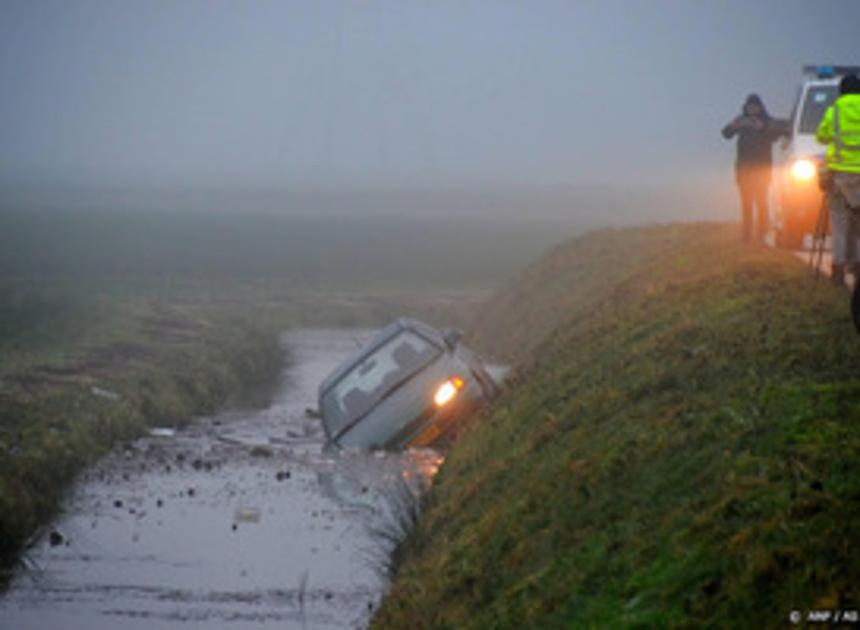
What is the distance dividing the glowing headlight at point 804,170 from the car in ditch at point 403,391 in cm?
453

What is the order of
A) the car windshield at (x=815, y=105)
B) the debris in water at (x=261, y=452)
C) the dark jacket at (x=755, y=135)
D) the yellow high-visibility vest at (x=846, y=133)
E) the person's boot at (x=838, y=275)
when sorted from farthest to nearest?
the debris in water at (x=261, y=452), the dark jacket at (x=755, y=135), the car windshield at (x=815, y=105), the person's boot at (x=838, y=275), the yellow high-visibility vest at (x=846, y=133)

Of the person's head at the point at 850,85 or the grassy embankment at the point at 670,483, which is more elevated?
the person's head at the point at 850,85

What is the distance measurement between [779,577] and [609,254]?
36674 millimetres

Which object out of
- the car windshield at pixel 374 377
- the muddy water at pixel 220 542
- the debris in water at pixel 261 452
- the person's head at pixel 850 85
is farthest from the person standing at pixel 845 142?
the debris in water at pixel 261 452

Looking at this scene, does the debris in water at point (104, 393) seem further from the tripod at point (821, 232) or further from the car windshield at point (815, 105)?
the tripod at point (821, 232)

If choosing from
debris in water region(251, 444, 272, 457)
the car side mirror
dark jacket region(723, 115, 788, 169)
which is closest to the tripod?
dark jacket region(723, 115, 788, 169)

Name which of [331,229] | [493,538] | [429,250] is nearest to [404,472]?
[493,538]

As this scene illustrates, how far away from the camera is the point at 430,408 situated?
19.1 m

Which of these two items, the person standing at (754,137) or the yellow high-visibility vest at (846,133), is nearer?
the yellow high-visibility vest at (846,133)

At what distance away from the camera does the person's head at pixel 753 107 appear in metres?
20.2

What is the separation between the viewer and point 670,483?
915 cm

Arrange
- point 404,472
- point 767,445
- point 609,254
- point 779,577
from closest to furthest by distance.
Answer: point 779,577 < point 767,445 < point 404,472 < point 609,254

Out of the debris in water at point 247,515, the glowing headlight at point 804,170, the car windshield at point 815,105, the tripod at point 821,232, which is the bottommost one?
the debris in water at point 247,515

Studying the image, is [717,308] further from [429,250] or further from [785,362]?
[429,250]
